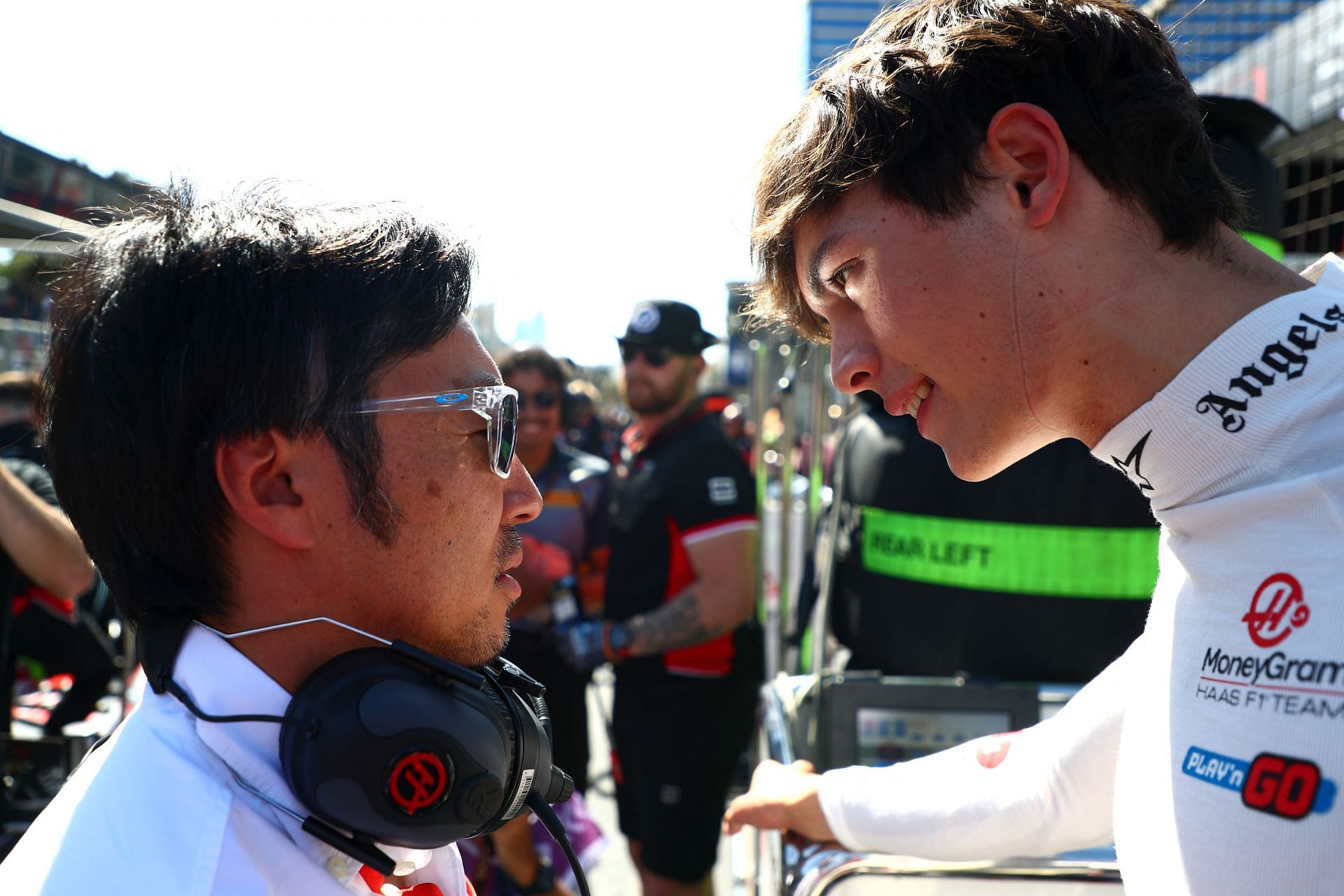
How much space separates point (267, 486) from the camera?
1.11 metres

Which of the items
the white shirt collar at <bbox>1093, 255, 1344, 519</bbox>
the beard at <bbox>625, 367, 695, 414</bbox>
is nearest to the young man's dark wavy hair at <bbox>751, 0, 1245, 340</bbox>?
the white shirt collar at <bbox>1093, 255, 1344, 519</bbox>

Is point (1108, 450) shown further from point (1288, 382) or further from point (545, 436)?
point (545, 436)

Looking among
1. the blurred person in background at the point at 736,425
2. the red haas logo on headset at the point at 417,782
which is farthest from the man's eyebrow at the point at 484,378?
the blurred person in background at the point at 736,425

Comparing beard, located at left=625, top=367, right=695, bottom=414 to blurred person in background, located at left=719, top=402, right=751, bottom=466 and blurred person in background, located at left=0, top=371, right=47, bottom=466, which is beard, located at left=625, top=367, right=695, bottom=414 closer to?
blurred person in background, located at left=0, top=371, right=47, bottom=466

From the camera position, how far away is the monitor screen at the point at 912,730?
2.16 m

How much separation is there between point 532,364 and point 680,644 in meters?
1.92

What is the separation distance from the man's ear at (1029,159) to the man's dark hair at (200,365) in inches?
28.7

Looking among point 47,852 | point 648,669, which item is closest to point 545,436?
point 648,669

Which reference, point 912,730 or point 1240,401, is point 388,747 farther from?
point 912,730

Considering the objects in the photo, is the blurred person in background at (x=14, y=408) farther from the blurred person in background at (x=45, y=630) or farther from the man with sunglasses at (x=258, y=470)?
the man with sunglasses at (x=258, y=470)

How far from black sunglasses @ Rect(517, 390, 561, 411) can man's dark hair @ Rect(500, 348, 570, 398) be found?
0.36ft

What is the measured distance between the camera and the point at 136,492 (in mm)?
1098

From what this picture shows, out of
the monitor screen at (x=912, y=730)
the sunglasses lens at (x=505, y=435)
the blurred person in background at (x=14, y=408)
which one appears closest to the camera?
the sunglasses lens at (x=505, y=435)

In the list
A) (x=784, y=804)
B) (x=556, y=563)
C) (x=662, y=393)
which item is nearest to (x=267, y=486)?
(x=784, y=804)
